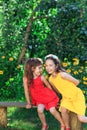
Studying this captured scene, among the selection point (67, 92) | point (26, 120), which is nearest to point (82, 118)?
point (67, 92)

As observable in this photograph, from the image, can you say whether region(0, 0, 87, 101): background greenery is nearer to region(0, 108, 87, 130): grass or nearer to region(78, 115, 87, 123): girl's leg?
region(0, 108, 87, 130): grass

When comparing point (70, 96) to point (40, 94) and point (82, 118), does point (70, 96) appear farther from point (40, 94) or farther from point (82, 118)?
point (40, 94)

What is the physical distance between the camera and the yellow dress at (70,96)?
6.58m

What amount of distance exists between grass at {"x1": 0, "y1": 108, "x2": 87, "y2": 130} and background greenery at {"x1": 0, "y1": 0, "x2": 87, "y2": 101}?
1.60 ft

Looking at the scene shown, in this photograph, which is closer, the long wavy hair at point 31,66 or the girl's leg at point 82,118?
the girl's leg at point 82,118

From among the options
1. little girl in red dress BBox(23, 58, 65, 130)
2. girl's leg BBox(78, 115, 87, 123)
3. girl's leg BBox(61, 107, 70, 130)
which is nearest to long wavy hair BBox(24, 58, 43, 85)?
little girl in red dress BBox(23, 58, 65, 130)

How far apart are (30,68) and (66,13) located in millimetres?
2262

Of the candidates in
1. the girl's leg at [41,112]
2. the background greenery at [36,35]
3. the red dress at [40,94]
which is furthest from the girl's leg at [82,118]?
the background greenery at [36,35]

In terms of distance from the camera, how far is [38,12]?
902cm

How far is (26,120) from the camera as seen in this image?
7625 mm

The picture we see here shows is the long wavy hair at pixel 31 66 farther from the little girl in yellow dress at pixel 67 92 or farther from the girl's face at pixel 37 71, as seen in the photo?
the little girl in yellow dress at pixel 67 92

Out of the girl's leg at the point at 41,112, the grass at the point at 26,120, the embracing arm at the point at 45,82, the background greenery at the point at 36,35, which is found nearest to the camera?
the girl's leg at the point at 41,112

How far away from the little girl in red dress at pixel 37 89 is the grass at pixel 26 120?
544mm

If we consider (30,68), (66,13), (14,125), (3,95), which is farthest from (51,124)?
(66,13)
